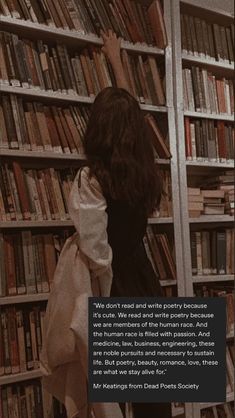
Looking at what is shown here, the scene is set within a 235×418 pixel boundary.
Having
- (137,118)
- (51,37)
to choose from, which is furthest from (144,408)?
(51,37)

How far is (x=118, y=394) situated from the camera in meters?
0.80

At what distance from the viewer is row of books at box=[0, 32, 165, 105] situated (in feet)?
4.08

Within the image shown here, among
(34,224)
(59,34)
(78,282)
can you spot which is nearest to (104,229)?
(78,282)

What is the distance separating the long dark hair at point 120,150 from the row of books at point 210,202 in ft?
1.12

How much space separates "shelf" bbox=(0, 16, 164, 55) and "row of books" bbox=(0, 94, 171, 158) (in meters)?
0.19

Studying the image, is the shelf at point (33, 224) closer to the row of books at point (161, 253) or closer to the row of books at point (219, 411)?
the row of books at point (161, 253)

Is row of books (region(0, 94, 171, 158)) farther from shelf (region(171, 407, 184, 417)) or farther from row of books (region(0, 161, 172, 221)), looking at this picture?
shelf (region(171, 407, 184, 417))

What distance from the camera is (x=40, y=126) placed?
129cm

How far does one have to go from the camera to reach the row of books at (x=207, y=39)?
4.63 ft

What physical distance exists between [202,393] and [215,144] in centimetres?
85
